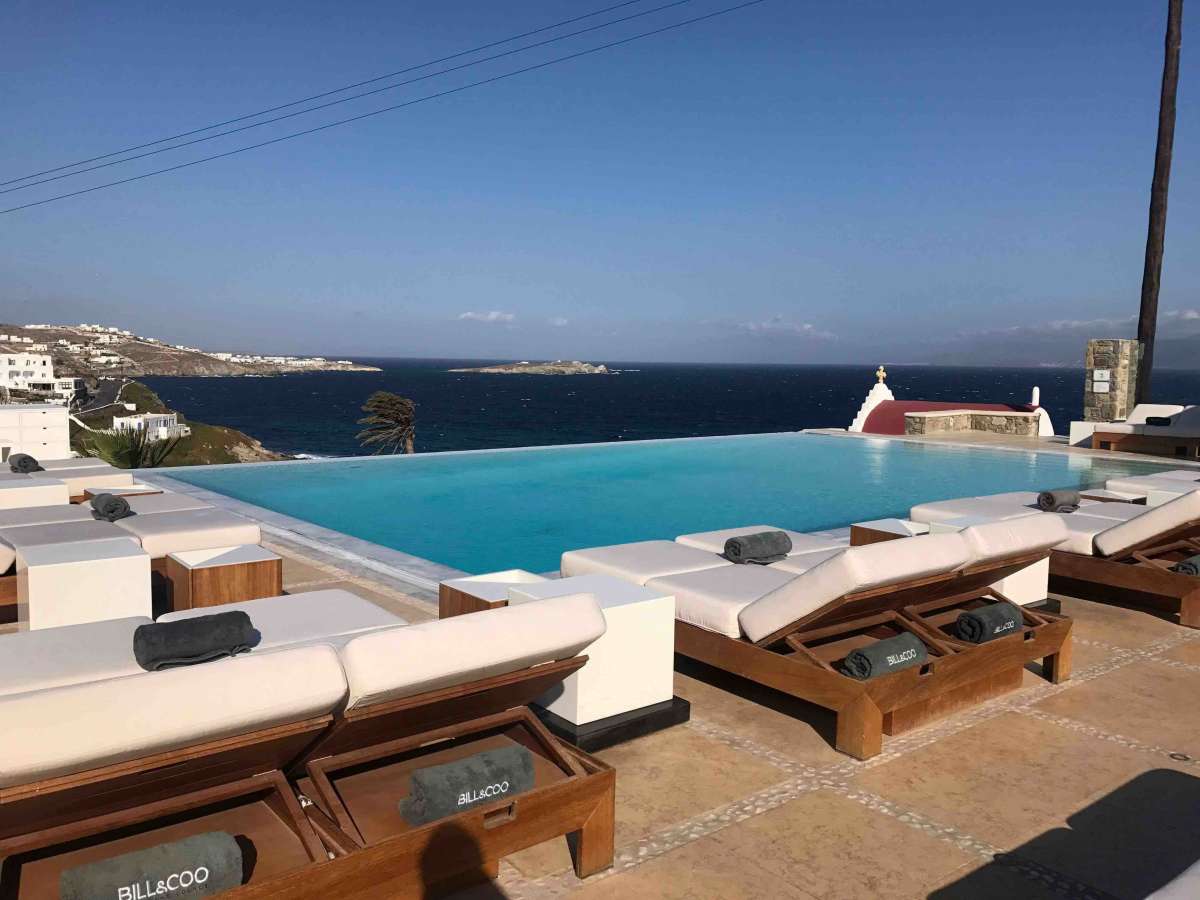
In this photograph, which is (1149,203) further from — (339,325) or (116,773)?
(339,325)

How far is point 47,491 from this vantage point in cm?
595

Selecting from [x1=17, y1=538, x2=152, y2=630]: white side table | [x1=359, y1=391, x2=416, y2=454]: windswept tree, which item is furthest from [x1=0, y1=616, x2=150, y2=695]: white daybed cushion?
[x1=359, y1=391, x2=416, y2=454]: windswept tree

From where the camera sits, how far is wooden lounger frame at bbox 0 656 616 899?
6.15 ft

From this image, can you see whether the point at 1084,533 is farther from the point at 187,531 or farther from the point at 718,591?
Answer: the point at 187,531

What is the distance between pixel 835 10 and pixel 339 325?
35.7 metres

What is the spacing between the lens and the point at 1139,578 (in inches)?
195

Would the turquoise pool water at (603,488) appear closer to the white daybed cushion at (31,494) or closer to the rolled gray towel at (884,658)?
the white daybed cushion at (31,494)

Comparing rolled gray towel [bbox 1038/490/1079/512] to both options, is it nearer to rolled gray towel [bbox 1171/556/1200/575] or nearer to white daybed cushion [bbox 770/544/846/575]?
rolled gray towel [bbox 1171/556/1200/575]

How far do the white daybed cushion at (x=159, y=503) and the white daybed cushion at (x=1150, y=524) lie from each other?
5.33 meters

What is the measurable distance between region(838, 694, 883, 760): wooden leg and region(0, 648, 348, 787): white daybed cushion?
1866mm

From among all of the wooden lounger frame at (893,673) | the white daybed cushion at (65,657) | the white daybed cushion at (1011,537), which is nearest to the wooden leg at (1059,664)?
the wooden lounger frame at (893,673)

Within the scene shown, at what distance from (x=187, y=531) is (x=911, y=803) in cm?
393

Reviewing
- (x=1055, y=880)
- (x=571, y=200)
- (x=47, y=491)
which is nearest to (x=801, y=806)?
(x=1055, y=880)

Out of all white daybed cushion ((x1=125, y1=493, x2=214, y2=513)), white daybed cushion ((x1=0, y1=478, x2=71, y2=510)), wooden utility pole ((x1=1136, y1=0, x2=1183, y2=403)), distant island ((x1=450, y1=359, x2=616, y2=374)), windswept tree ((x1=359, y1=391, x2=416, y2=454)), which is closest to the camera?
white daybed cushion ((x1=125, y1=493, x2=214, y2=513))
